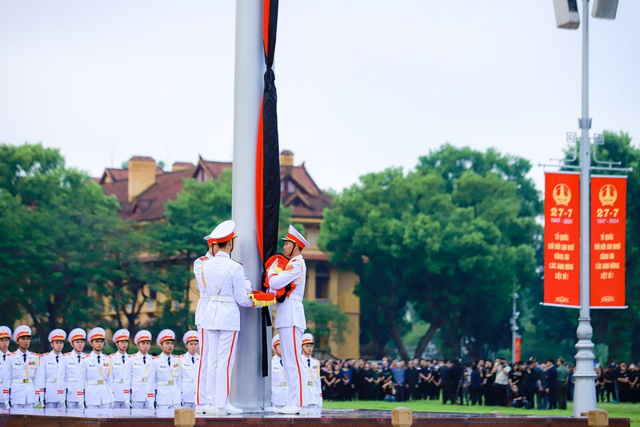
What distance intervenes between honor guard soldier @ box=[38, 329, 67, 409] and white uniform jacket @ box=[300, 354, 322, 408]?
3948mm

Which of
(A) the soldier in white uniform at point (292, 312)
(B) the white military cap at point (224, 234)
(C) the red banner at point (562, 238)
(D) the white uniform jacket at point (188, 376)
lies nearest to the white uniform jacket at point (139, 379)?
(D) the white uniform jacket at point (188, 376)

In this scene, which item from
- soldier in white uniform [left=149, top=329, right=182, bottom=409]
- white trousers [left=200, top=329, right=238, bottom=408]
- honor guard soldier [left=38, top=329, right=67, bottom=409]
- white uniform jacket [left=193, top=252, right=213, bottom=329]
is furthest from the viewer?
honor guard soldier [left=38, top=329, right=67, bottom=409]

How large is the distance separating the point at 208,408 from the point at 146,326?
4923 cm

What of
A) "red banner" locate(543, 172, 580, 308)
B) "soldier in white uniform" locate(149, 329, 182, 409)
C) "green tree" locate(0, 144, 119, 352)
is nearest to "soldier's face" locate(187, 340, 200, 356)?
"soldier in white uniform" locate(149, 329, 182, 409)

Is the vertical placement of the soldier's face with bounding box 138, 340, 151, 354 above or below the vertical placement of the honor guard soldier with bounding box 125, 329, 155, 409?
above

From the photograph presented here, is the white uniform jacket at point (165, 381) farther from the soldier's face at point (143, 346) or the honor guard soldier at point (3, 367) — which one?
the honor guard soldier at point (3, 367)

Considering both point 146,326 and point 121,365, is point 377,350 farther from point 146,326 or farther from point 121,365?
point 121,365

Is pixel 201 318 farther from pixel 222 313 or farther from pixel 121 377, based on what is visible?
pixel 121 377

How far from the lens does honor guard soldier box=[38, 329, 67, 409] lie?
733 inches

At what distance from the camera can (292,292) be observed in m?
14.5

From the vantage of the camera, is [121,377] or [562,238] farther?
[562,238]

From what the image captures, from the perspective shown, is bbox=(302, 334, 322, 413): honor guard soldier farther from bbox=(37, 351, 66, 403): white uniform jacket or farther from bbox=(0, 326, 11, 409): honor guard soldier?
bbox=(0, 326, 11, 409): honor guard soldier

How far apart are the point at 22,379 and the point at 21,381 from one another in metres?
0.03

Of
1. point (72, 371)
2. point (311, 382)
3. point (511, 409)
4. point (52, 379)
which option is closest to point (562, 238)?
point (311, 382)
